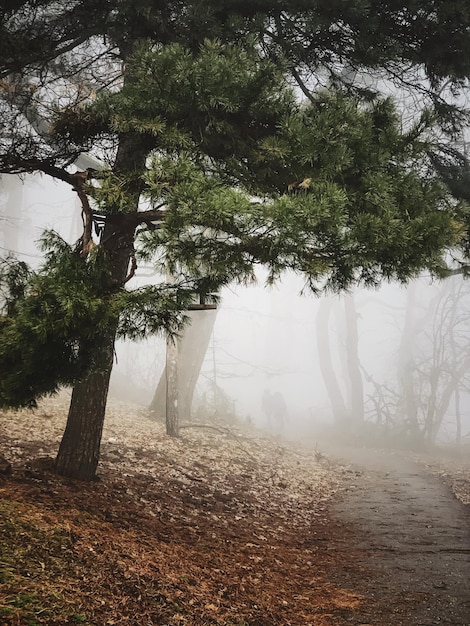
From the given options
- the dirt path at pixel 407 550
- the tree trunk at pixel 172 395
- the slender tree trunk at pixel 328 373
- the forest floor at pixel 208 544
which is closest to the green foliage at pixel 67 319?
the forest floor at pixel 208 544

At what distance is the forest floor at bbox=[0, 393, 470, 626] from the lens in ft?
8.76

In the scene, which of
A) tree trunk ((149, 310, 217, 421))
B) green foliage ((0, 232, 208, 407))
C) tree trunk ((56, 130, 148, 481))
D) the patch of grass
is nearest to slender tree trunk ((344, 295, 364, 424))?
tree trunk ((149, 310, 217, 421))

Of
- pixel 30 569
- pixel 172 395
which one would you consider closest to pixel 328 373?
pixel 172 395

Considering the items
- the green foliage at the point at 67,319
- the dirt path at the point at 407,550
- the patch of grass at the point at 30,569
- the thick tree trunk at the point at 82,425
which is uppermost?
the green foliage at the point at 67,319

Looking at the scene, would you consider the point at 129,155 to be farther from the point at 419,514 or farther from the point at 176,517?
the point at 419,514

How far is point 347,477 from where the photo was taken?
30.2 ft

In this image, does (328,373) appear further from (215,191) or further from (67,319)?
(67,319)

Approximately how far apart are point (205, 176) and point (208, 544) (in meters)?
3.13

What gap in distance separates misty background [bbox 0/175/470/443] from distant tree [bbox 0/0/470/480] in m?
0.60

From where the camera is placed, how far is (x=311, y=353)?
49.3 metres

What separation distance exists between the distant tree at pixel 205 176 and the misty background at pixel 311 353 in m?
0.60

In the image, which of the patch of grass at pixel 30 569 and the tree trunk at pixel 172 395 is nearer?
the patch of grass at pixel 30 569

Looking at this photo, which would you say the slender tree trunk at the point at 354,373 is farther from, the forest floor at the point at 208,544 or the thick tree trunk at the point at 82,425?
the thick tree trunk at the point at 82,425

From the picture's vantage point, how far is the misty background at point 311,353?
1772 centimetres
